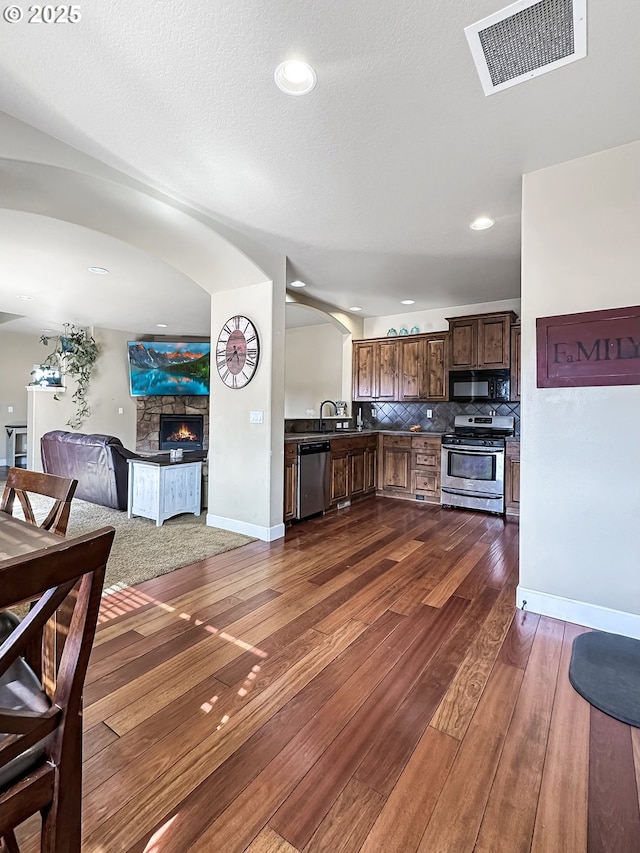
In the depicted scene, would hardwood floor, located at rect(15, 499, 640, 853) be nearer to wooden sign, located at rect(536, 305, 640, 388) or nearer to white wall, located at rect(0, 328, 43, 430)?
wooden sign, located at rect(536, 305, 640, 388)

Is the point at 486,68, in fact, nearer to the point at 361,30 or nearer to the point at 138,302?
the point at 361,30

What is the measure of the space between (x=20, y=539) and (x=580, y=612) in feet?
9.17

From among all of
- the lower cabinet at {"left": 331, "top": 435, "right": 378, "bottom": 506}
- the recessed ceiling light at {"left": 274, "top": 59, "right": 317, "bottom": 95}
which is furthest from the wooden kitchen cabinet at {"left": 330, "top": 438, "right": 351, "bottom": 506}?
the recessed ceiling light at {"left": 274, "top": 59, "right": 317, "bottom": 95}

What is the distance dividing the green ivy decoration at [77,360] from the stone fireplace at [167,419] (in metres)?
1.06

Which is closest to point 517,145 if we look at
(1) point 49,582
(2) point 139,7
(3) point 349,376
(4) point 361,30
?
(4) point 361,30

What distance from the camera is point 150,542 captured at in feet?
11.8

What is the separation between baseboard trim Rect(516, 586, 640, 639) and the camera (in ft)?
7.18

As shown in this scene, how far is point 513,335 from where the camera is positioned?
4.88m

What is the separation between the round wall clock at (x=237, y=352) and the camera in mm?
3762

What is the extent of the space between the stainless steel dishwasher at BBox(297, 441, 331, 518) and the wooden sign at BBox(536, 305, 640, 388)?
2.47m

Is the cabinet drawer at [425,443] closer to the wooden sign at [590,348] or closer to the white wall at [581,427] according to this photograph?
the white wall at [581,427]

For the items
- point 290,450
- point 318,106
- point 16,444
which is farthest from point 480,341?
point 16,444

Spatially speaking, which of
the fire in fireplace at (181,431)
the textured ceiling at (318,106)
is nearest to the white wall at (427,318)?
the textured ceiling at (318,106)

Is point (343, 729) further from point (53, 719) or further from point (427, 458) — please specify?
point (427, 458)
